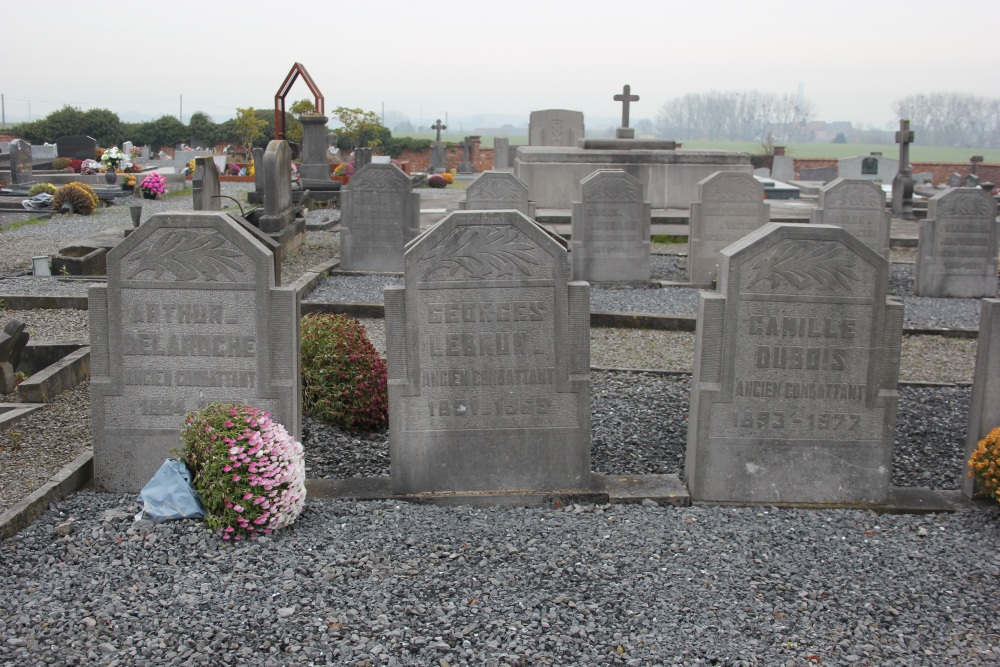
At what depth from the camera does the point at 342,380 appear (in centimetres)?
672

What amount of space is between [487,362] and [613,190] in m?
8.47

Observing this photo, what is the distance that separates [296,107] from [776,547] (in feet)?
128

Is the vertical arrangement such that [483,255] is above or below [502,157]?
below

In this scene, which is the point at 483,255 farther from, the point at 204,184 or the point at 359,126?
the point at 359,126

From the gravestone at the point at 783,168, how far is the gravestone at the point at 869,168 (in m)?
1.71

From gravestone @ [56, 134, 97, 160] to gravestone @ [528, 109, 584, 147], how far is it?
14851 millimetres

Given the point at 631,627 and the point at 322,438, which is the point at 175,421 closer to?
the point at 322,438

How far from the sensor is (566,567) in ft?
14.5

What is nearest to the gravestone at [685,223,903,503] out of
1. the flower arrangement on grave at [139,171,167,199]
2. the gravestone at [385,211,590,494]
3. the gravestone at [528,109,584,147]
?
the gravestone at [385,211,590,494]

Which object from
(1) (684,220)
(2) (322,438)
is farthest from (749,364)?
(1) (684,220)

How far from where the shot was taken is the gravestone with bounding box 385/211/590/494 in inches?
207

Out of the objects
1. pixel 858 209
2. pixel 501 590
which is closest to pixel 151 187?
pixel 858 209

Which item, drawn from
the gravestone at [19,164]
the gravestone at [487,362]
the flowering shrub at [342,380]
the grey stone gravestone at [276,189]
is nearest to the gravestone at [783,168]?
the grey stone gravestone at [276,189]

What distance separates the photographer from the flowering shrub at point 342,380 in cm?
666
